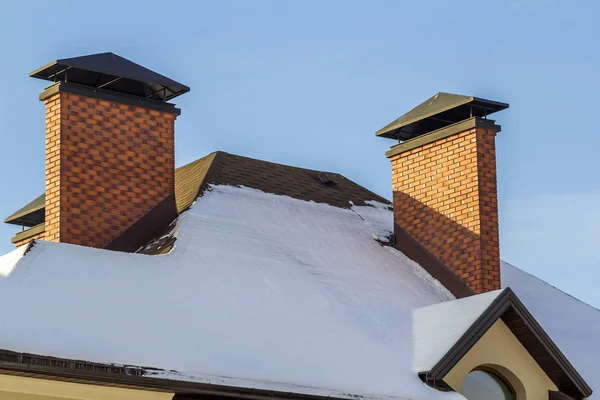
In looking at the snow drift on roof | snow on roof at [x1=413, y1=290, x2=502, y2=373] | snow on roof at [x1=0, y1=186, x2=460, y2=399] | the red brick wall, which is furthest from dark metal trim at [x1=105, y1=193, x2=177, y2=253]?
the red brick wall

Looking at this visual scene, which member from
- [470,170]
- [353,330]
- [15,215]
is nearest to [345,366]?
[353,330]

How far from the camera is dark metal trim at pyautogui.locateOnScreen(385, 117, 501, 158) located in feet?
61.0

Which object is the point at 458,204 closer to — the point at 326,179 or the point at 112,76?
the point at 326,179

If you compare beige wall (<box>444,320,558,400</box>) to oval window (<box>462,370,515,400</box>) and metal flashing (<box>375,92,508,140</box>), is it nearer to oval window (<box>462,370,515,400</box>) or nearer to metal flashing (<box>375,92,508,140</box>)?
oval window (<box>462,370,515,400</box>)

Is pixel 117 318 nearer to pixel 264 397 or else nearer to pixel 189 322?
pixel 189 322

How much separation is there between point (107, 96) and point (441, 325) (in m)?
5.42

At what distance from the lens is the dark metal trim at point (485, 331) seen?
1468cm

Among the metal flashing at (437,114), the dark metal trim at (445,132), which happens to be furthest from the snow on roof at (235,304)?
the metal flashing at (437,114)

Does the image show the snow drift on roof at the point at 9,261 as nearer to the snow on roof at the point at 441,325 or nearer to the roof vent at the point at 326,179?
the snow on roof at the point at 441,325

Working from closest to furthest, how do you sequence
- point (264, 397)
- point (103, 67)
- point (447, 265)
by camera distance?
1. point (264, 397)
2. point (103, 67)
3. point (447, 265)

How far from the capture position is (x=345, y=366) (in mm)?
14398

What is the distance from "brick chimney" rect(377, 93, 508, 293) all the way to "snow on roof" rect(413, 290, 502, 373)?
2.02m

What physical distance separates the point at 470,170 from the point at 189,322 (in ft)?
19.9

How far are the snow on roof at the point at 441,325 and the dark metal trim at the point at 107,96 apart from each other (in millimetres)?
4466
